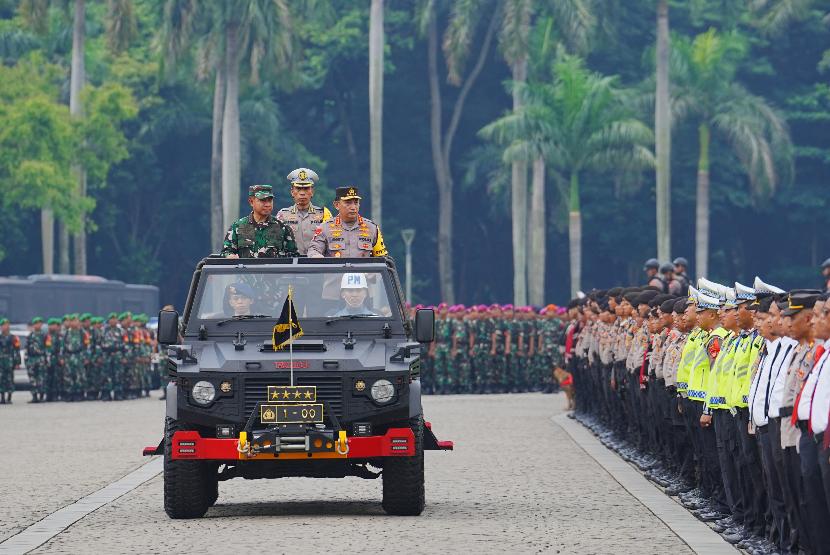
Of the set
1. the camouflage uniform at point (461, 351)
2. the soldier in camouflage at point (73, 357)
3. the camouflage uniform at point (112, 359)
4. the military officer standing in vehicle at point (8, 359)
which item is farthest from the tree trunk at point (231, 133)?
the military officer standing in vehicle at point (8, 359)

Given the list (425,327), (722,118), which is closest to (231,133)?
(722,118)

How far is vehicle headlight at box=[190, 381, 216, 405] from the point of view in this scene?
16109 mm

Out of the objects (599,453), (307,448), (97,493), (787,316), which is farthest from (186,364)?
(599,453)

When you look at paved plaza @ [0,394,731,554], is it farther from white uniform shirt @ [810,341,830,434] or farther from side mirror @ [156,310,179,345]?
white uniform shirt @ [810,341,830,434]

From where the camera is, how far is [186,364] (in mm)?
16234

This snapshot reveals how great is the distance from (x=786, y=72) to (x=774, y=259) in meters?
7.29

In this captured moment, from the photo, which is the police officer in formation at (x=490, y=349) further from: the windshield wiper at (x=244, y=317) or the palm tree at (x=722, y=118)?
the windshield wiper at (x=244, y=317)

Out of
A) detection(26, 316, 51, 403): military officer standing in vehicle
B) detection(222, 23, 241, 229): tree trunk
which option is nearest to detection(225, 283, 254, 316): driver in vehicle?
detection(26, 316, 51, 403): military officer standing in vehicle

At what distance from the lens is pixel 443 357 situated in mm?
45969

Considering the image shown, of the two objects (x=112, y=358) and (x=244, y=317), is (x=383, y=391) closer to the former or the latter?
(x=244, y=317)

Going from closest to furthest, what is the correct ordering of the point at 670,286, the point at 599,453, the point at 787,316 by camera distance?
the point at 787,316 < the point at 599,453 < the point at 670,286

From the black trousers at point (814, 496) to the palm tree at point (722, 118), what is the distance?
5850 centimetres

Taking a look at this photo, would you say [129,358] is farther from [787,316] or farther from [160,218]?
[160,218]

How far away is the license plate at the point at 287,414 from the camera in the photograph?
1595 cm
